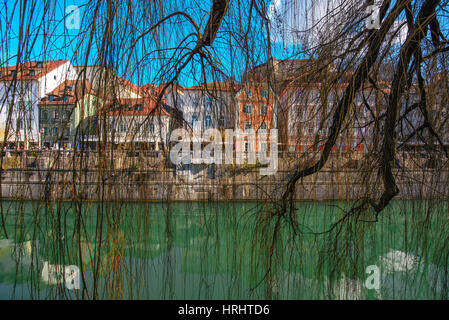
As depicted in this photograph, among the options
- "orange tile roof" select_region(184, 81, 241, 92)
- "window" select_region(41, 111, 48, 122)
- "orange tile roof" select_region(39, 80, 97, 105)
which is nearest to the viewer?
"orange tile roof" select_region(39, 80, 97, 105)

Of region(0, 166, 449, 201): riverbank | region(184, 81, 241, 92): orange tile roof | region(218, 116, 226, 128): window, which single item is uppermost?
region(184, 81, 241, 92): orange tile roof

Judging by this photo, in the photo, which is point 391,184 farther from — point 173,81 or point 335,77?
point 173,81

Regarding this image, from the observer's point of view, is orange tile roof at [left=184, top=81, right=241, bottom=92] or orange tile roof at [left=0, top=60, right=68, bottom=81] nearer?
orange tile roof at [left=0, top=60, right=68, bottom=81]

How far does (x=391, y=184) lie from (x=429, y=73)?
444mm

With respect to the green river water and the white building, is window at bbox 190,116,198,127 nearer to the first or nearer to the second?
the green river water

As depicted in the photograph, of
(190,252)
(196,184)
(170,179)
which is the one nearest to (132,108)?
(170,179)

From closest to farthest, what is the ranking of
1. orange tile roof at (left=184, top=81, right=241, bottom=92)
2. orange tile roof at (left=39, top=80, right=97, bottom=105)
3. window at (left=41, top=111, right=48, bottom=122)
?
orange tile roof at (left=39, top=80, right=97, bottom=105), window at (left=41, top=111, right=48, bottom=122), orange tile roof at (left=184, top=81, right=241, bottom=92)

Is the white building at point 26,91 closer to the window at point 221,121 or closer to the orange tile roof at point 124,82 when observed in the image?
the orange tile roof at point 124,82

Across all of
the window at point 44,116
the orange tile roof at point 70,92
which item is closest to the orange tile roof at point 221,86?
the orange tile roof at point 70,92

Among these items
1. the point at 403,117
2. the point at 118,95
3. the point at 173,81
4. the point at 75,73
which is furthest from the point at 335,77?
the point at 75,73

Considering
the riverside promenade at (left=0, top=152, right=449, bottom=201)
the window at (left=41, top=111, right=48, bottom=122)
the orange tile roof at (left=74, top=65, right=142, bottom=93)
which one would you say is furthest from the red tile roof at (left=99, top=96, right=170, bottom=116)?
the window at (left=41, top=111, right=48, bottom=122)

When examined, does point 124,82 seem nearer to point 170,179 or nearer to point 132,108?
point 132,108

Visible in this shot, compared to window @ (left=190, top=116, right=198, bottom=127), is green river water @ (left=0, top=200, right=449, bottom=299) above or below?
below

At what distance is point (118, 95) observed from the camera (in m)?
0.93
